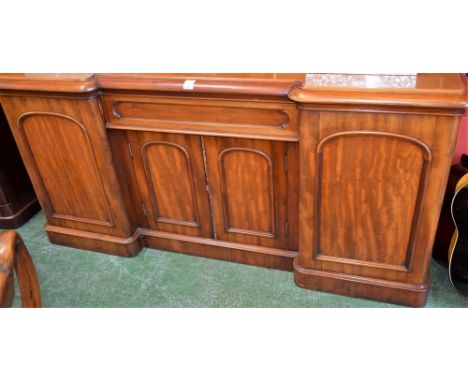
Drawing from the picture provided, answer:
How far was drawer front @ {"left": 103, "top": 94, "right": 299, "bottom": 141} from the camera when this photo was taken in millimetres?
1627

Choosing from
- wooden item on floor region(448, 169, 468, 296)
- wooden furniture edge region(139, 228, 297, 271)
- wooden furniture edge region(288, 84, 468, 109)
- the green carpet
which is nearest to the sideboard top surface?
wooden furniture edge region(288, 84, 468, 109)

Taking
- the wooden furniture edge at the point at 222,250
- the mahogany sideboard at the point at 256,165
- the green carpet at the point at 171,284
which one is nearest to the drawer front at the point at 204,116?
the mahogany sideboard at the point at 256,165

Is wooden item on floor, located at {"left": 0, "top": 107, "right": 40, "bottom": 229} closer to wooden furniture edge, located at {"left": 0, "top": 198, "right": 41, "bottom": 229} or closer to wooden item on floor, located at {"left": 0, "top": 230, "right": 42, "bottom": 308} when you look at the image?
wooden furniture edge, located at {"left": 0, "top": 198, "right": 41, "bottom": 229}

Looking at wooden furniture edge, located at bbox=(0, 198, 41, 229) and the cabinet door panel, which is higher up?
the cabinet door panel

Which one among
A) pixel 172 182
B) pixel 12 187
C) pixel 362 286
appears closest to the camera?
pixel 362 286

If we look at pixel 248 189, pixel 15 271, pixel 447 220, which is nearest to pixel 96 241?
pixel 248 189

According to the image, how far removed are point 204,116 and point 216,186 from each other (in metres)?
0.36

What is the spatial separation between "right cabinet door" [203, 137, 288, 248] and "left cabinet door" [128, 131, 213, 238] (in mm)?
61

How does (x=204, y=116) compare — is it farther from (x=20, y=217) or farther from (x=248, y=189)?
(x=20, y=217)

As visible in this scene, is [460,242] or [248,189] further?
[248,189]

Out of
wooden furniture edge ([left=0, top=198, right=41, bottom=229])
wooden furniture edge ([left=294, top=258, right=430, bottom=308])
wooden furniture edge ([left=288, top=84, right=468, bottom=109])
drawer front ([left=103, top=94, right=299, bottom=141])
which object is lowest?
wooden furniture edge ([left=294, top=258, right=430, bottom=308])

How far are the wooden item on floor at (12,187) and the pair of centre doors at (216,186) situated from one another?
34.8 inches

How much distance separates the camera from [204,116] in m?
1.73

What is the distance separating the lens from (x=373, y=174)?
1.55m
